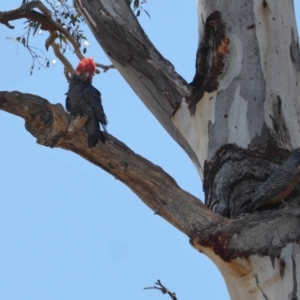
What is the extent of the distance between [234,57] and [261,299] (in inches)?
47.2

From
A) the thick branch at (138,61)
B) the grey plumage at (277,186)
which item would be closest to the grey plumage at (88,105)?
the thick branch at (138,61)

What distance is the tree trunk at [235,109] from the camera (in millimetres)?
2432

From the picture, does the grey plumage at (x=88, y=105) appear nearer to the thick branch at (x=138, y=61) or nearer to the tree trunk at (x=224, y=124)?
the tree trunk at (x=224, y=124)

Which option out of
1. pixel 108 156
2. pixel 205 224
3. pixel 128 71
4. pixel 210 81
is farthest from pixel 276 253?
pixel 128 71

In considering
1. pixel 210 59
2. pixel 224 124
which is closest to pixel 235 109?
pixel 224 124

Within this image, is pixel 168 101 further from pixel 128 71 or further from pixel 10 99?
pixel 10 99

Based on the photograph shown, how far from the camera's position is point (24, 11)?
3.93 metres

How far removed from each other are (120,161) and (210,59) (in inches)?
33.9

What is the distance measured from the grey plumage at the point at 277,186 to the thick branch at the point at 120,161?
0.22m

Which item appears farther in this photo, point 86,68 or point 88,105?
point 86,68

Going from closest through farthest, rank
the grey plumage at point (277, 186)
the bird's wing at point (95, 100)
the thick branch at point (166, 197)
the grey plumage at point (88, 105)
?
the thick branch at point (166, 197), the grey plumage at point (277, 186), the grey plumage at point (88, 105), the bird's wing at point (95, 100)

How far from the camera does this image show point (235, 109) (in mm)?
3012

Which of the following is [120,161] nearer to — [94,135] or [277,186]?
[94,135]

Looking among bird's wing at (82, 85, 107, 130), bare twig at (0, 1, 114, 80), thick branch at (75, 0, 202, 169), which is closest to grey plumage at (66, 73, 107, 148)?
bird's wing at (82, 85, 107, 130)
